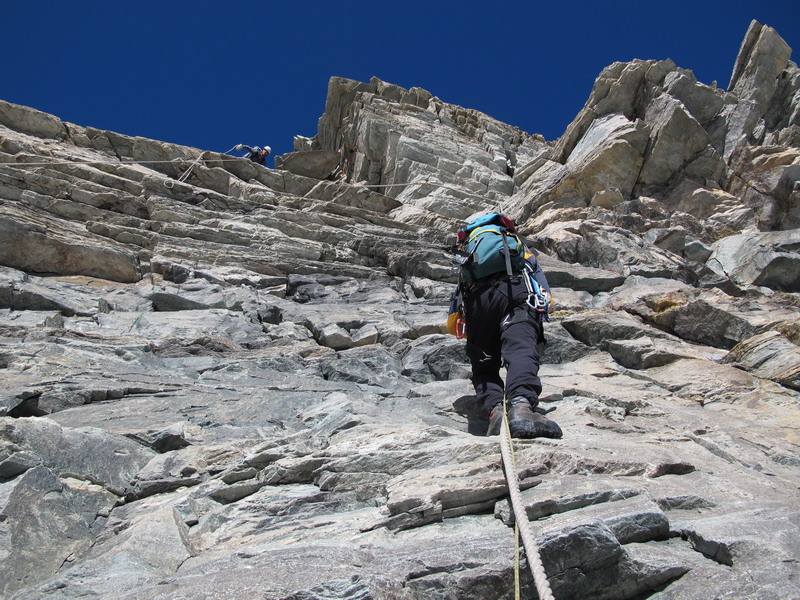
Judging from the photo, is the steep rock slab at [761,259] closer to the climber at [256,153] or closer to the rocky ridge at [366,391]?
the rocky ridge at [366,391]

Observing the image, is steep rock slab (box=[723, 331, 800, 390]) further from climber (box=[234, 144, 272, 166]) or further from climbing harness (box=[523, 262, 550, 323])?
climber (box=[234, 144, 272, 166])

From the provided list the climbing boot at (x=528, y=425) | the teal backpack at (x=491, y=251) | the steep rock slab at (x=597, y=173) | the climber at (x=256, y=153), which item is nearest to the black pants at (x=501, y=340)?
the teal backpack at (x=491, y=251)

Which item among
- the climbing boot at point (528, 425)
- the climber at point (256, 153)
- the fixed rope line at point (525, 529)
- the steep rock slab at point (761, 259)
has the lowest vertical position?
the fixed rope line at point (525, 529)

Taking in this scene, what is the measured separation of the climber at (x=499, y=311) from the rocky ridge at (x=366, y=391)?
54cm

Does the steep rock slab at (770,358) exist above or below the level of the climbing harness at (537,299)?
below

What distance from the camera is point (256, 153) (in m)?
31.9

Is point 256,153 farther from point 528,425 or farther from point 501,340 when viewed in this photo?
point 528,425

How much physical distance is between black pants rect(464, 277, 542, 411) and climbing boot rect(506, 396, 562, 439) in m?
0.29

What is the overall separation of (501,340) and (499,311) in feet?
1.21

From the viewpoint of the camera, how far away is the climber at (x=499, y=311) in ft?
20.0

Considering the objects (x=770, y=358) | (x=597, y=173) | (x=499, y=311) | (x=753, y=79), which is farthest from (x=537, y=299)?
(x=753, y=79)

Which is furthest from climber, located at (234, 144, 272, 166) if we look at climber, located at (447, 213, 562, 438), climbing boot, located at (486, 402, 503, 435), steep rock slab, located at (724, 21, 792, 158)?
climbing boot, located at (486, 402, 503, 435)

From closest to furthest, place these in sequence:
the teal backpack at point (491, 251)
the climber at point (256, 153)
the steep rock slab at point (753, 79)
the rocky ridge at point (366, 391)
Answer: the rocky ridge at point (366, 391) < the teal backpack at point (491, 251) < the steep rock slab at point (753, 79) < the climber at point (256, 153)

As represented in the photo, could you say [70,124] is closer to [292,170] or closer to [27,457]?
[292,170]
